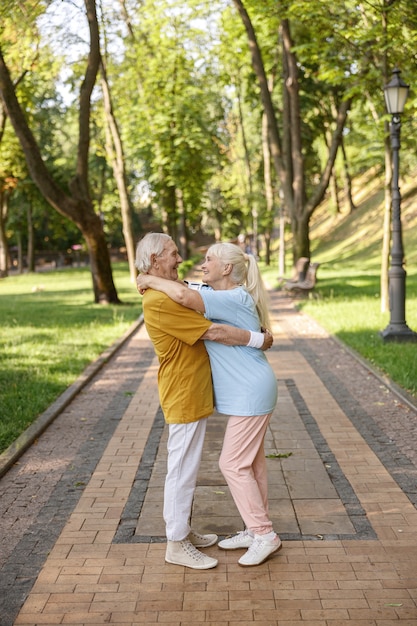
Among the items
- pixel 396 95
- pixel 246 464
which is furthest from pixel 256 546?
pixel 396 95

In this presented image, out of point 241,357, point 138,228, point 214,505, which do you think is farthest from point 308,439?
point 138,228

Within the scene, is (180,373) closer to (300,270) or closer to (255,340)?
(255,340)

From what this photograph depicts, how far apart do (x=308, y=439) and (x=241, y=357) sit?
120 inches

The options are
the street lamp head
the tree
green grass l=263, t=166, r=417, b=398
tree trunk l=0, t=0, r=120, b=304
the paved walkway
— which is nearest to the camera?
the paved walkway

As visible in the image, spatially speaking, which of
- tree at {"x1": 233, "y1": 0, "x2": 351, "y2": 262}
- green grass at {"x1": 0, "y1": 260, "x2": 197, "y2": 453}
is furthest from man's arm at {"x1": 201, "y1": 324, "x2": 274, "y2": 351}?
tree at {"x1": 233, "y1": 0, "x2": 351, "y2": 262}

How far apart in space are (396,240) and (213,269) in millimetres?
9176

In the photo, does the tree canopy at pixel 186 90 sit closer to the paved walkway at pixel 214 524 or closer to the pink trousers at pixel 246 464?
the paved walkway at pixel 214 524

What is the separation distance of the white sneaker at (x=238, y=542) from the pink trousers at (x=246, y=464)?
Answer: 17 cm

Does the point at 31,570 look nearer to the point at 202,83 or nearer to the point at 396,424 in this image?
the point at 396,424

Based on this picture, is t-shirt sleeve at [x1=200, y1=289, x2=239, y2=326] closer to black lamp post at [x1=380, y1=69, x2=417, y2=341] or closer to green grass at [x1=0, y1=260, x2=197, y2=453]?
green grass at [x1=0, y1=260, x2=197, y2=453]

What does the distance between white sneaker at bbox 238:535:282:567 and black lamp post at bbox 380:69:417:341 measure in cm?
856

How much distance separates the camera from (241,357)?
431cm

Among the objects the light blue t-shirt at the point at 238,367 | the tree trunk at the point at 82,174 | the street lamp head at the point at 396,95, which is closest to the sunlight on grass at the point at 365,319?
the street lamp head at the point at 396,95

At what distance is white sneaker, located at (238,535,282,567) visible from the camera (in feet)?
14.3
